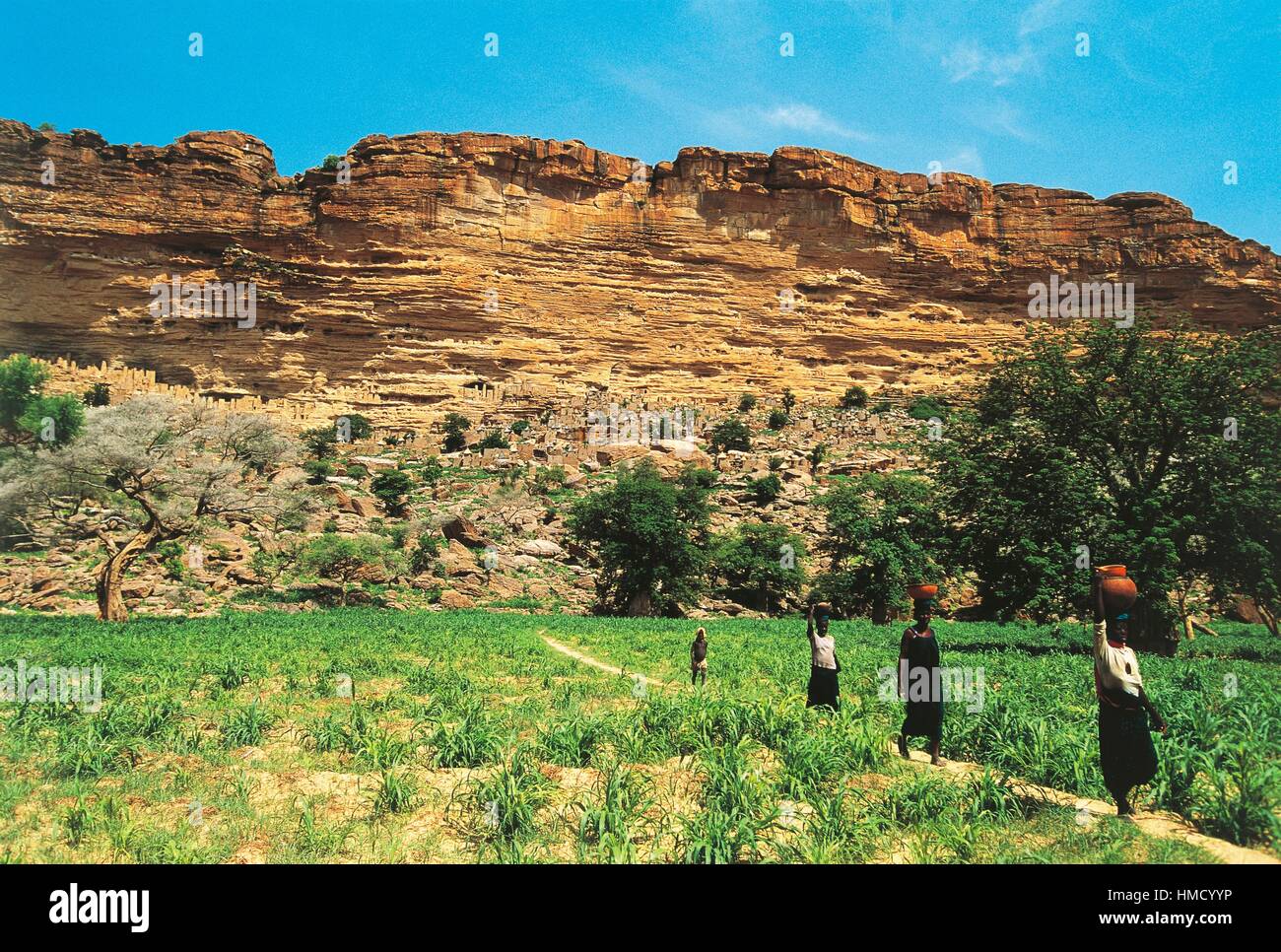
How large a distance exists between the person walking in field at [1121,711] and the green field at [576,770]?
0.23m

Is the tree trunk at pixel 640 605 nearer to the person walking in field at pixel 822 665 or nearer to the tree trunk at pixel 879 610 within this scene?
the tree trunk at pixel 879 610

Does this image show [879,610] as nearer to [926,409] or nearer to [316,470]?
[316,470]

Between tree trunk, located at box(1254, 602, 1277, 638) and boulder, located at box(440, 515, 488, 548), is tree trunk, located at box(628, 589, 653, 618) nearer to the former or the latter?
boulder, located at box(440, 515, 488, 548)

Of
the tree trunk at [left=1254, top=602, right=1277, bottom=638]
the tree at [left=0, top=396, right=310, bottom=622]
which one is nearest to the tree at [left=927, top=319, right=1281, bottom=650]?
the tree trunk at [left=1254, top=602, right=1277, bottom=638]

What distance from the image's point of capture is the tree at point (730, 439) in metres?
45.0

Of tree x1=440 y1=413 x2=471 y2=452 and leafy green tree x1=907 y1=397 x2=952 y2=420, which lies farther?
leafy green tree x1=907 y1=397 x2=952 y2=420

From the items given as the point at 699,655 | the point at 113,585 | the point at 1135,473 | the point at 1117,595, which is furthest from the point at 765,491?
the point at 1117,595

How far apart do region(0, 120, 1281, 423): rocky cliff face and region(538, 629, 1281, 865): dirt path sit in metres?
53.4

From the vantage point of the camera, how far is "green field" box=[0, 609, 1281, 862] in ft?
13.7

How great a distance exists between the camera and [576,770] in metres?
5.64

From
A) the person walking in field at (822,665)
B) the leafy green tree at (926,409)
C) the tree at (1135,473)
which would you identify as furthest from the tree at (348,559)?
the leafy green tree at (926,409)

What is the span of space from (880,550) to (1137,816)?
20278mm

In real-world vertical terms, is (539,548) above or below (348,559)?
below
